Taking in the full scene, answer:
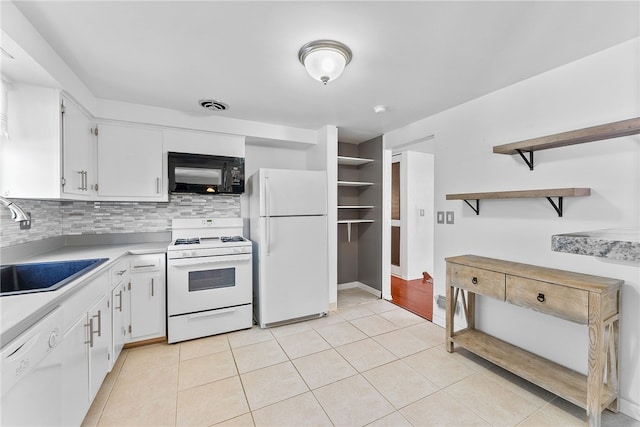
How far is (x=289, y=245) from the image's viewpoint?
9.82ft

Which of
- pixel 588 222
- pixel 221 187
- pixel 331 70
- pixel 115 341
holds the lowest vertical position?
pixel 115 341

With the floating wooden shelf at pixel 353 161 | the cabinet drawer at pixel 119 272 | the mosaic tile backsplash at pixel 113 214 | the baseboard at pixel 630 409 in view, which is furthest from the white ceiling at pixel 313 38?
the baseboard at pixel 630 409

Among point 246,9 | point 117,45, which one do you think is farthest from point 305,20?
point 117,45

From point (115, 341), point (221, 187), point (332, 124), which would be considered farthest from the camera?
point (332, 124)

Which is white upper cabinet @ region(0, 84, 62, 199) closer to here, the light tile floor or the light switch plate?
the light tile floor

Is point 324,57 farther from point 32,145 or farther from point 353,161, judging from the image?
point 353,161

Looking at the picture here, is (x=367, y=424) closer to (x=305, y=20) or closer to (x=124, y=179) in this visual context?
(x=305, y=20)

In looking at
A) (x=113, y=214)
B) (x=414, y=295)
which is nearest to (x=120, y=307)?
(x=113, y=214)

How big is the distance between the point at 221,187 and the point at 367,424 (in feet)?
8.21

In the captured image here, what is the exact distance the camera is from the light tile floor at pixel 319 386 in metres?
1.68

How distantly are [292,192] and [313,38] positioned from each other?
62.4 inches

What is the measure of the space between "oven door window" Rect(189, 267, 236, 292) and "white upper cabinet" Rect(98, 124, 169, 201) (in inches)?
35.0

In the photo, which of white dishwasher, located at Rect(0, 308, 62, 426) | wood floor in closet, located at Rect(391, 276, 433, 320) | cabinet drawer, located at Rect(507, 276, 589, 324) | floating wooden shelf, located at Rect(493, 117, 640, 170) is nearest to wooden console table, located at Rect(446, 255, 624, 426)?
cabinet drawer, located at Rect(507, 276, 589, 324)

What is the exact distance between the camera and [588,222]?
6.03 feet
